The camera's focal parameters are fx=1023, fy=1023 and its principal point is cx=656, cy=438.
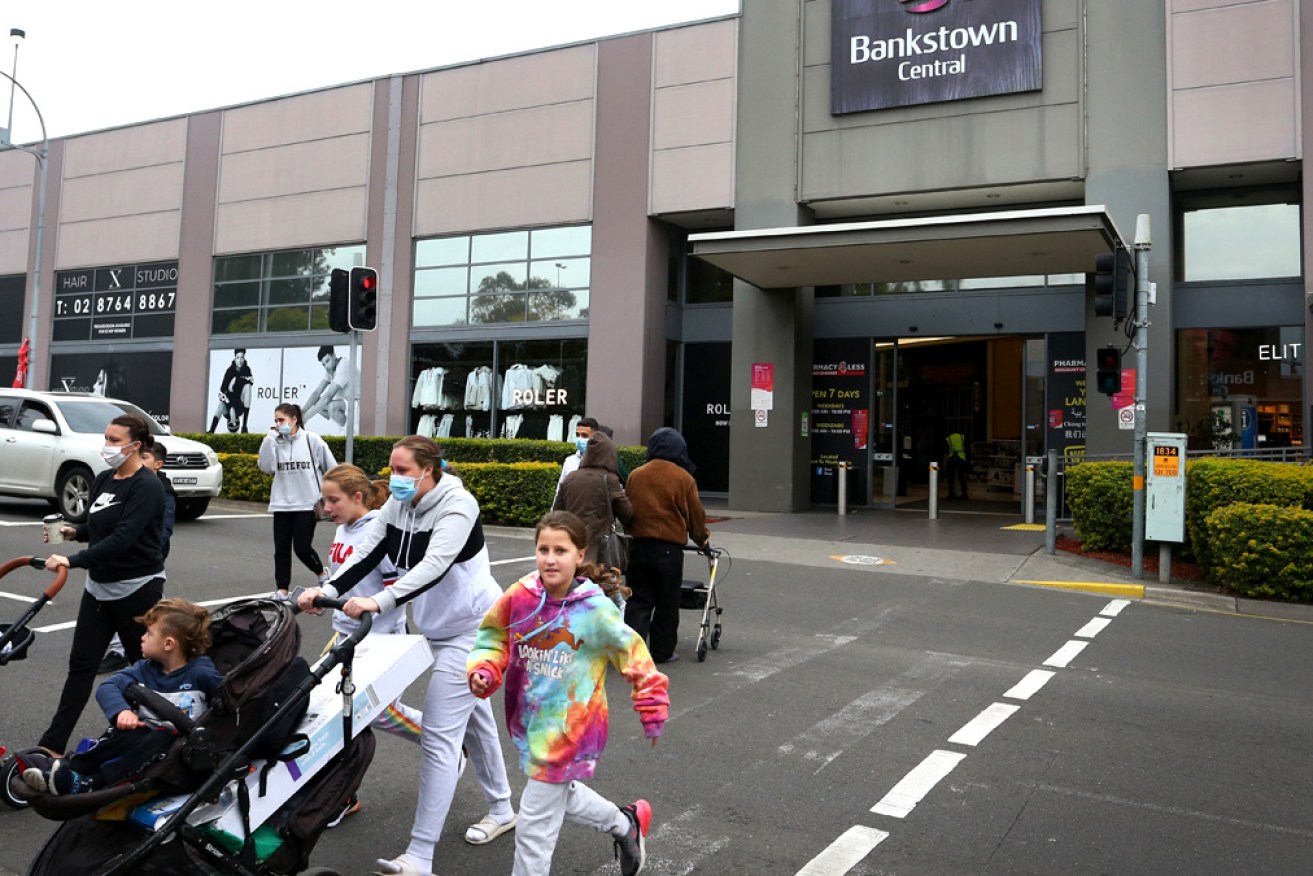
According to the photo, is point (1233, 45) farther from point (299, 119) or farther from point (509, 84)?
point (299, 119)

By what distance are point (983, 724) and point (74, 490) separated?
13724 millimetres

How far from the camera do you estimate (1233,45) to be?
55.2 feet

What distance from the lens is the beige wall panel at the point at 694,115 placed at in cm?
2059

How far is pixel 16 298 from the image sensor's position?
99.0ft

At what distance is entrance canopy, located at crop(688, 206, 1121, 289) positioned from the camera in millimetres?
15211

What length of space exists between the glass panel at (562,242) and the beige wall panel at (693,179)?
5.62 feet

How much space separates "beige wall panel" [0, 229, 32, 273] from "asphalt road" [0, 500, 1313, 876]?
79.9 feet

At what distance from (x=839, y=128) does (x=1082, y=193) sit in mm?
4609

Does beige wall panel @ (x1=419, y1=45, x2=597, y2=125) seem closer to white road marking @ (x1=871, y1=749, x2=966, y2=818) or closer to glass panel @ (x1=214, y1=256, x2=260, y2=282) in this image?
glass panel @ (x1=214, y1=256, x2=260, y2=282)

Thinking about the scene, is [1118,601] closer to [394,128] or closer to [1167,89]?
[1167,89]

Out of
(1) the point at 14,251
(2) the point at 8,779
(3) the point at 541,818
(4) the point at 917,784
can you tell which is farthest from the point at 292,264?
(3) the point at 541,818

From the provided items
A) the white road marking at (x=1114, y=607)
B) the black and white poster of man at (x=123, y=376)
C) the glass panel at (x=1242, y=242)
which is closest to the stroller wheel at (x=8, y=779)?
the white road marking at (x=1114, y=607)

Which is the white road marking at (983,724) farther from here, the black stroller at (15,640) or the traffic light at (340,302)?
the traffic light at (340,302)

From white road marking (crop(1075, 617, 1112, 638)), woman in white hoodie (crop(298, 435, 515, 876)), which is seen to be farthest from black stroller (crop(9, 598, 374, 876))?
white road marking (crop(1075, 617, 1112, 638))
